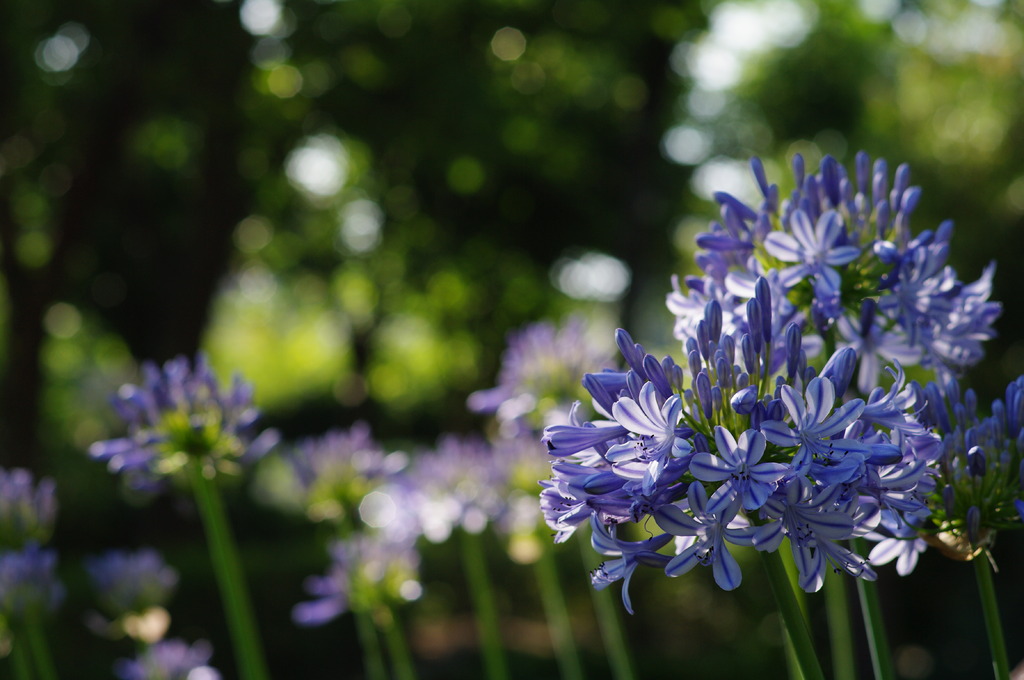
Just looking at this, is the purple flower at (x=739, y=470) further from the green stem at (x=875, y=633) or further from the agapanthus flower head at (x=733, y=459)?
the green stem at (x=875, y=633)

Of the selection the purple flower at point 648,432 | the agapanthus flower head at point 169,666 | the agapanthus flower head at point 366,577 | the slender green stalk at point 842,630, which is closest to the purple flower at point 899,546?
the purple flower at point 648,432

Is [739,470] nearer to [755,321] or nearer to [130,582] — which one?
[755,321]

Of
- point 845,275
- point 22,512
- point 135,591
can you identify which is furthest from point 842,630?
point 22,512

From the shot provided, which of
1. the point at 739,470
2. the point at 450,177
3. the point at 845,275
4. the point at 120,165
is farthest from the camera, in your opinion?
the point at 450,177

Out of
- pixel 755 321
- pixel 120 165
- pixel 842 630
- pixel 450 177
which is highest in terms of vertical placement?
pixel 120 165

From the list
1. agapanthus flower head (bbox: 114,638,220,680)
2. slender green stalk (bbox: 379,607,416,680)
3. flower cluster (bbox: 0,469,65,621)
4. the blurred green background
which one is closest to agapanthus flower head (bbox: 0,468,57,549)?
flower cluster (bbox: 0,469,65,621)

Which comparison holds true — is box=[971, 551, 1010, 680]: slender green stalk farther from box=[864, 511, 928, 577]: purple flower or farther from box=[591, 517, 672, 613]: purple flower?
box=[591, 517, 672, 613]: purple flower
